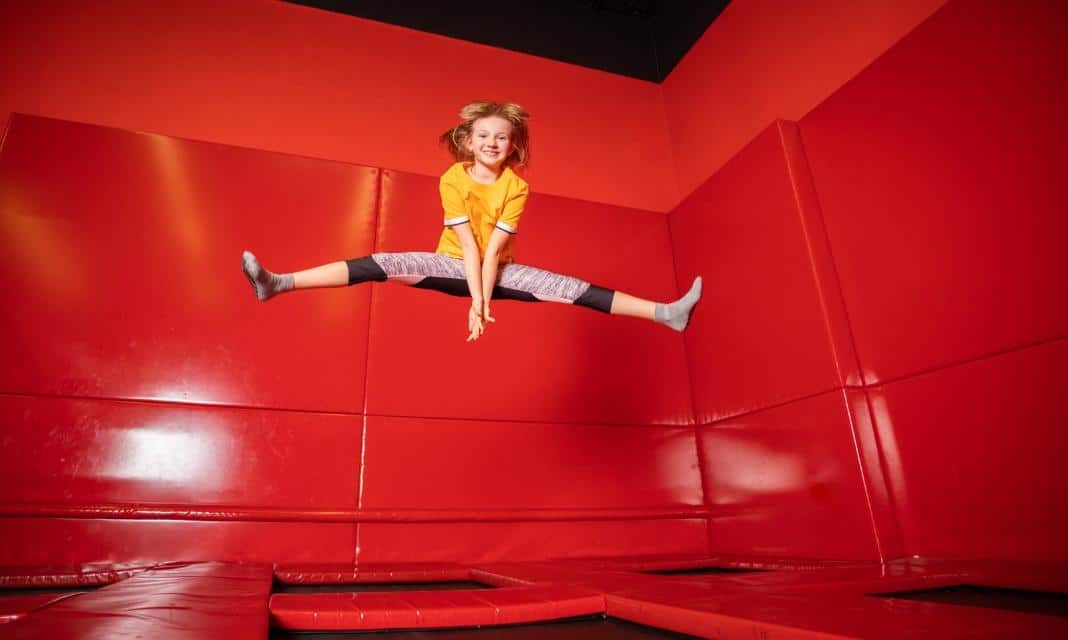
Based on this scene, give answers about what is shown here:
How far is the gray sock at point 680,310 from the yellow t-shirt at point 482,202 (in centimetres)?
51

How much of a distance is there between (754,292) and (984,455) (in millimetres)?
1135

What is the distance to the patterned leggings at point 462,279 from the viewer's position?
5.88ft

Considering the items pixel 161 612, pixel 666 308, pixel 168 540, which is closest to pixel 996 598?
pixel 666 308

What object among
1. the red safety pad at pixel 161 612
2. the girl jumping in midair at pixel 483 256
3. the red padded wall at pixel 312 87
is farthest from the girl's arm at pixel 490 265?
the red padded wall at pixel 312 87

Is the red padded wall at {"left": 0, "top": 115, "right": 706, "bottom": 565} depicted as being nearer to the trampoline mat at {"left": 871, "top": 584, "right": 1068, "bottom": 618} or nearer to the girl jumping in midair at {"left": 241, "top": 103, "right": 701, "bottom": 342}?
the girl jumping in midair at {"left": 241, "top": 103, "right": 701, "bottom": 342}

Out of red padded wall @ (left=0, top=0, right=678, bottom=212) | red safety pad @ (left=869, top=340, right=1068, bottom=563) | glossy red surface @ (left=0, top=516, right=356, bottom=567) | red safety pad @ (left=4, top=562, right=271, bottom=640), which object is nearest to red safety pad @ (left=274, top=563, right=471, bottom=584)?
glossy red surface @ (left=0, top=516, right=356, bottom=567)

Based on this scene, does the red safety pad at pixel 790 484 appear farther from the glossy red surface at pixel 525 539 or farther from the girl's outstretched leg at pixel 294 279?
the girl's outstretched leg at pixel 294 279

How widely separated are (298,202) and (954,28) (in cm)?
278

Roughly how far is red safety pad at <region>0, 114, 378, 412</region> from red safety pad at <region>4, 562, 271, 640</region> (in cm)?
106

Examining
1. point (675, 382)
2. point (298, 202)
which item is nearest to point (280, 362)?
point (298, 202)

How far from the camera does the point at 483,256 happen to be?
1.83m

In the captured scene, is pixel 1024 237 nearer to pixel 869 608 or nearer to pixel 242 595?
pixel 869 608

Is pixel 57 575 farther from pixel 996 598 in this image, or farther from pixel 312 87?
pixel 996 598

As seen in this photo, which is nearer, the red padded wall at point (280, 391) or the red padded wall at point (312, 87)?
the red padded wall at point (280, 391)
